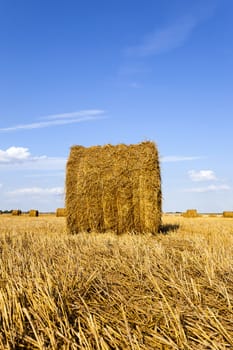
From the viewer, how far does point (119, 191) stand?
8.59 m

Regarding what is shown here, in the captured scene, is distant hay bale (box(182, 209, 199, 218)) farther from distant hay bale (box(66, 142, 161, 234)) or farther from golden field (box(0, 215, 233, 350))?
golden field (box(0, 215, 233, 350))

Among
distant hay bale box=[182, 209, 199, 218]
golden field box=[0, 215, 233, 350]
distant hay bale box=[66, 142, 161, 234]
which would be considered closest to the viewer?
golden field box=[0, 215, 233, 350]

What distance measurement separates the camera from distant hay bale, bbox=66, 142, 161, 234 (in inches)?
339

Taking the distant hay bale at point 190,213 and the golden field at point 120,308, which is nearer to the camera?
the golden field at point 120,308

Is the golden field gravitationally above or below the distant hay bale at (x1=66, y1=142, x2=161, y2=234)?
below

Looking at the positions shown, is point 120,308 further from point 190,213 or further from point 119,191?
point 190,213

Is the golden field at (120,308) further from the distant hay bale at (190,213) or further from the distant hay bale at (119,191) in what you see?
the distant hay bale at (190,213)

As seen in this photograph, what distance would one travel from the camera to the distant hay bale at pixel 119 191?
860cm

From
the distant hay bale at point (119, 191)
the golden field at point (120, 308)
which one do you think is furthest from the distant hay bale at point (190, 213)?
the golden field at point (120, 308)

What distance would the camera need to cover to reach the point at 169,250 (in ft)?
17.3

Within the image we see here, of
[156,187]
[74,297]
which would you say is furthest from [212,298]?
[156,187]

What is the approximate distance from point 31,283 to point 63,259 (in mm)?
1478

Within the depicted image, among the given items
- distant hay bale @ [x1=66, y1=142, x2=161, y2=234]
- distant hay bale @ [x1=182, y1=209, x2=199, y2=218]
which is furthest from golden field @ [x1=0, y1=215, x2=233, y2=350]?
distant hay bale @ [x1=182, y1=209, x2=199, y2=218]

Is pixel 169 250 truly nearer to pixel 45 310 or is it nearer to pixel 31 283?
pixel 31 283
